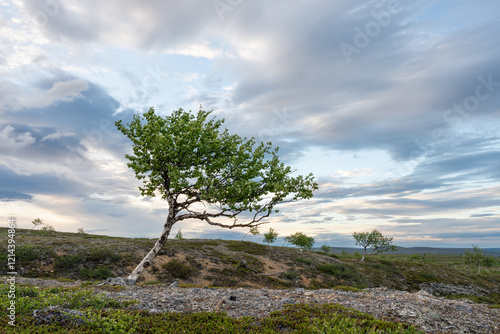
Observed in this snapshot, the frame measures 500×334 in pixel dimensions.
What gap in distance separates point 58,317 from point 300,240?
87154 millimetres

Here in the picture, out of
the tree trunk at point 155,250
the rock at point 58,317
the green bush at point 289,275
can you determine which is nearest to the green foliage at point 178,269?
the tree trunk at point 155,250

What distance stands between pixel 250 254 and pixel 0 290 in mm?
41680

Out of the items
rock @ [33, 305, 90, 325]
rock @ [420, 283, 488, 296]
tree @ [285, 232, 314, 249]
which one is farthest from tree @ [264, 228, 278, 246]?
rock @ [33, 305, 90, 325]

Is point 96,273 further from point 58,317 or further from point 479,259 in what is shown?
point 479,259

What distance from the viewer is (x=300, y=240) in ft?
308

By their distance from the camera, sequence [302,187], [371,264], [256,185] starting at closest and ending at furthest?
[256,185] → [302,187] → [371,264]

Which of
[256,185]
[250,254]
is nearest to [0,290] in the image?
[256,185]

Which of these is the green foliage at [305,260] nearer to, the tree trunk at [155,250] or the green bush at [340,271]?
the green bush at [340,271]

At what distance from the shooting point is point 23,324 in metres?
10.8

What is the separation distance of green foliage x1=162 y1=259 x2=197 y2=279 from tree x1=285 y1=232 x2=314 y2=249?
59.3m

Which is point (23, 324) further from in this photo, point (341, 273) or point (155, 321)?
point (341, 273)

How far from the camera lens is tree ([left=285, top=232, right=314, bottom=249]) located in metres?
93.5

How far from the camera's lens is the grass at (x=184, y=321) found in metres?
10.6

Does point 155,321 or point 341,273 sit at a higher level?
point 155,321
